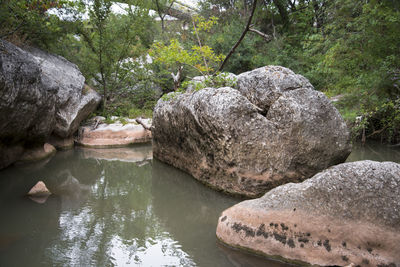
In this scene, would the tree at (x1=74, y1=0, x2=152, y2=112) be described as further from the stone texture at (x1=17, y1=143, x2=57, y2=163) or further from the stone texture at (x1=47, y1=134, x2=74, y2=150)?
the stone texture at (x1=17, y1=143, x2=57, y2=163)

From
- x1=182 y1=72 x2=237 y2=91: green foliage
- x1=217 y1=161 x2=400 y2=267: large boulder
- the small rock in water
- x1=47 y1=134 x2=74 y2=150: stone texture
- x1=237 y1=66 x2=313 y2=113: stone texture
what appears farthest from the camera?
x1=47 y1=134 x2=74 y2=150: stone texture

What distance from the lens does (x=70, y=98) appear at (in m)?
9.70

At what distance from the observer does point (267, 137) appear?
17.8ft

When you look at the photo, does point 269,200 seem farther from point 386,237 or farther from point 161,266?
point 161,266

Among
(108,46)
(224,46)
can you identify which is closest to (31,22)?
(108,46)

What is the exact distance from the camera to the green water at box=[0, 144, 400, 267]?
360 centimetres

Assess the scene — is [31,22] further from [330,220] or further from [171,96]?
[330,220]

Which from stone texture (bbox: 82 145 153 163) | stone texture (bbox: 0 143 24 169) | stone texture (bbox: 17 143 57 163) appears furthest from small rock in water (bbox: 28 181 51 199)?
stone texture (bbox: 82 145 153 163)

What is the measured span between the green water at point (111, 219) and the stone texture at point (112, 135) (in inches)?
102

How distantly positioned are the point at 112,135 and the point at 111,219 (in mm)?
6286

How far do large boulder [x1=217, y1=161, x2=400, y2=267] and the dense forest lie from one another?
8.50 feet

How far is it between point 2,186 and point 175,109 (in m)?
3.83

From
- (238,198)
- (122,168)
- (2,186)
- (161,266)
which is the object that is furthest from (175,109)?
(161,266)

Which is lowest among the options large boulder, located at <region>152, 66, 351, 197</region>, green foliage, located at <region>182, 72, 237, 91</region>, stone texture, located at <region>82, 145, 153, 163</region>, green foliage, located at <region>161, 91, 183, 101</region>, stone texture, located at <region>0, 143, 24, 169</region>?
stone texture, located at <region>82, 145, 153, 163</region>
